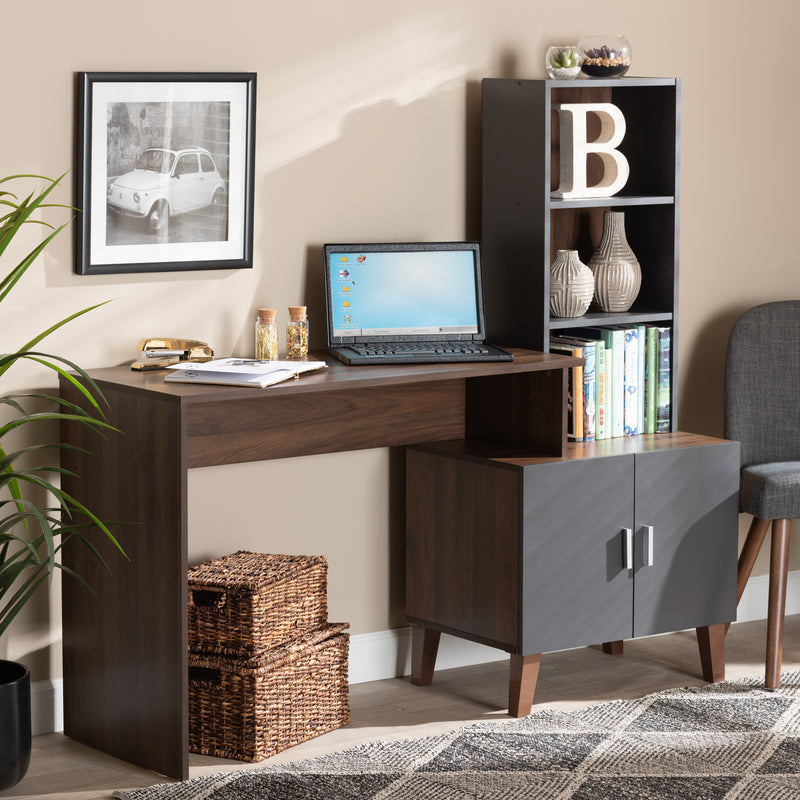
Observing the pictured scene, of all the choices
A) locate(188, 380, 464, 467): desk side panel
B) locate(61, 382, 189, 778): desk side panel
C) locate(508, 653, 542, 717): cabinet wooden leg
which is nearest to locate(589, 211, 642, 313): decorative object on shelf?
locate(188, 380, 464, 467): desk side panel

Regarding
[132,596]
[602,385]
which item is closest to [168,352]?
[132,596]

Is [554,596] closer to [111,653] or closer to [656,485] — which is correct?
[656,485]

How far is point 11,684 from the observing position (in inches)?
112

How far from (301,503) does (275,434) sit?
0.24m

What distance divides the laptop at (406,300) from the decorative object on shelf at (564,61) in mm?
490

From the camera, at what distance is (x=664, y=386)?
371 cm

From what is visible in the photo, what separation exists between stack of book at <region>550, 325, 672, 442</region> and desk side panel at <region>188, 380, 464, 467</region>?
12.8 inches

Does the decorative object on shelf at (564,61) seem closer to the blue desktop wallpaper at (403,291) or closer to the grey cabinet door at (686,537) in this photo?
the blue desktop wallpaper at (403,291)

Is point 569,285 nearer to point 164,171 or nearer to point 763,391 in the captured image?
point 763,391

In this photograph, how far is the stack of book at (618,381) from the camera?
11.6 feet

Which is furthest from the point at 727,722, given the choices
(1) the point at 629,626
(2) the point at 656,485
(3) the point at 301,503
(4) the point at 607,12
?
(4) the point at 607,12

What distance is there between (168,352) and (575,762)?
129 cm

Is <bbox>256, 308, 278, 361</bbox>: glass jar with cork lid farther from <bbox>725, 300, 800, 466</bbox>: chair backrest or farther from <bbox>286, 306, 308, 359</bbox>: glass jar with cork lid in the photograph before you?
<bbox>725, 300, 800, 466</bbox>: chair backrest

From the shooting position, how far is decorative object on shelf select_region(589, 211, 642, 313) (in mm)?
3644
